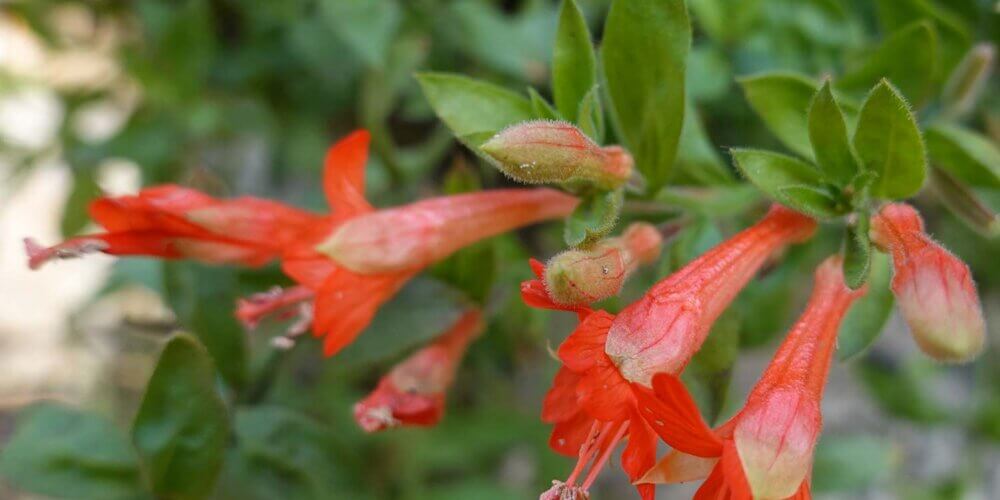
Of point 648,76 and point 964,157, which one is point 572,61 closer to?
point 648,76

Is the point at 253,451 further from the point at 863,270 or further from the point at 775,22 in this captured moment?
the point at 775,22

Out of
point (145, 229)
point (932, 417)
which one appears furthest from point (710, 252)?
point (932, 417)

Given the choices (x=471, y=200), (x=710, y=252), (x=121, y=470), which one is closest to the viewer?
(x=710, y=252)

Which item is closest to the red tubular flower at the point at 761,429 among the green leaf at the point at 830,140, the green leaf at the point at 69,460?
the green leaf at the point at 830,140

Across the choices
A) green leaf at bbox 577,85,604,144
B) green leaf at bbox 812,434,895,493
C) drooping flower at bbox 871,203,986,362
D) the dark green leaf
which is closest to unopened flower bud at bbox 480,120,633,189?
green leaf at bbox 577,85,604,144

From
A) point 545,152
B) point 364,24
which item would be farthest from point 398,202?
point 545,152

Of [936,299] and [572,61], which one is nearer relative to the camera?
[936,299]

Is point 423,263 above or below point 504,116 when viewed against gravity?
below
